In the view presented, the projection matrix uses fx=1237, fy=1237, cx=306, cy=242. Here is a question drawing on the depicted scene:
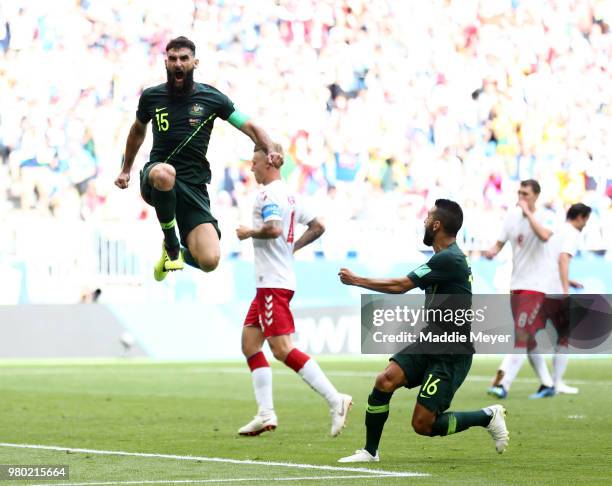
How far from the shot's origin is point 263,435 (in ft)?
31.8

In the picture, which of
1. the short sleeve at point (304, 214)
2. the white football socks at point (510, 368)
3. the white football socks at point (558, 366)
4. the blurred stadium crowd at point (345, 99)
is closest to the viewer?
the short sleeve at point (304, 214)

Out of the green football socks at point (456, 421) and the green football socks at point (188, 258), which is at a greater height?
the green football socks at point (188, 258)

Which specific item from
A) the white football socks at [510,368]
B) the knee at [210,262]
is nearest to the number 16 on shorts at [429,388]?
the knee at [210,262]

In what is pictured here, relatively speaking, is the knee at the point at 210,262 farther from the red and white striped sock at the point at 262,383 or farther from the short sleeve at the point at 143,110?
the red and white striped sock at the point at 262,383

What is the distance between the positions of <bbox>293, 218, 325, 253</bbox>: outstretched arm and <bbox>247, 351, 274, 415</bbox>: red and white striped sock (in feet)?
3.08

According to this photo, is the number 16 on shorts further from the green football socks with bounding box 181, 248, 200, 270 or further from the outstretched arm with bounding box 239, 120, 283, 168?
the green football socks with bounding box 181, 248, 200, 270

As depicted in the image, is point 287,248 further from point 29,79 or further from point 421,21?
point 421,21

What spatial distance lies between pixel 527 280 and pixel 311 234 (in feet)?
14.2

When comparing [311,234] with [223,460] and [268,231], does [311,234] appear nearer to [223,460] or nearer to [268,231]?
[268,231]

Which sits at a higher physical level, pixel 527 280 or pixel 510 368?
pixel 527 280

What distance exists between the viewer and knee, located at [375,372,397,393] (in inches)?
296

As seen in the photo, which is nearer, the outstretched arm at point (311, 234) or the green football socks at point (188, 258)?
the green football socks at point (188, 258)

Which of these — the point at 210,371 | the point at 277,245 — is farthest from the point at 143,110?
the point at 210,371

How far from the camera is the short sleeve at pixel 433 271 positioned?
7312 mm
